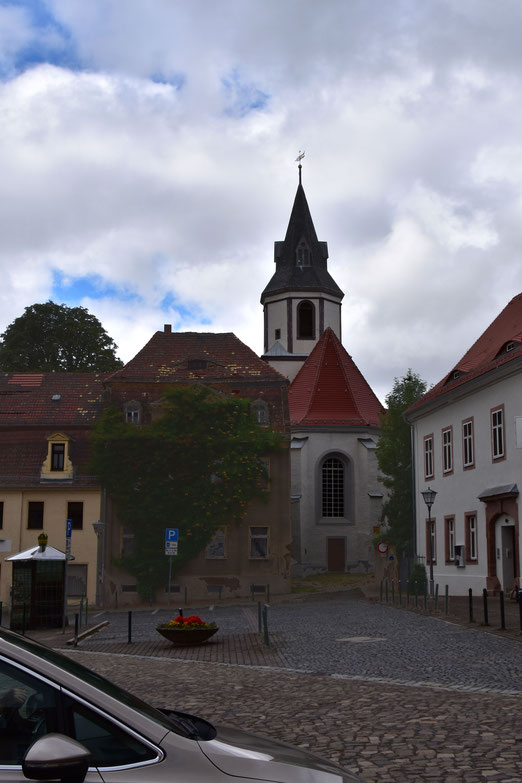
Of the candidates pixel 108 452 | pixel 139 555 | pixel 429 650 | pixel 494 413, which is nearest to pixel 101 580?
pixel 139 555

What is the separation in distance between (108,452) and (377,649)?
86.4 feet

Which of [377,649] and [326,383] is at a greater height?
[326,383]

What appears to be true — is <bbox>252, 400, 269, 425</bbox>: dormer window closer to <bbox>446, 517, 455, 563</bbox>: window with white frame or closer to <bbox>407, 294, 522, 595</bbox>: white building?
<bbox>407, 294, 522, 595</bbox>: white building

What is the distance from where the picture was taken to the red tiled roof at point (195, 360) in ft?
147

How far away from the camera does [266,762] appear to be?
11.3 ft

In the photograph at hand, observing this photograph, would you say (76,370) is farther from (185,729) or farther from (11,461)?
(185,729)

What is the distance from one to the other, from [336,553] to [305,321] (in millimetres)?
19619

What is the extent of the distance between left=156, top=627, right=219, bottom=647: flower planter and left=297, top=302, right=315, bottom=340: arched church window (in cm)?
4834

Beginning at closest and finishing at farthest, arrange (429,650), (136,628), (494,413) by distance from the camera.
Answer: (429,650) < (136,628) < (494,413)

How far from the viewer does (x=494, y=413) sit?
32156 millimetres

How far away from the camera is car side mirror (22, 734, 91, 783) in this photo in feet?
9.34

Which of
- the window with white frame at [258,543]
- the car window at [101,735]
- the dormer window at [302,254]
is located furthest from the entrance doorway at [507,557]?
the dormer window at [302,254]

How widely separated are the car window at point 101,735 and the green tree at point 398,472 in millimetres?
44264

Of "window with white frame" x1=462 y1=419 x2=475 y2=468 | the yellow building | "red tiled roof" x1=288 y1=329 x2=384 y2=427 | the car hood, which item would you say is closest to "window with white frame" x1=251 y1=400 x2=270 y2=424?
the yellow building
